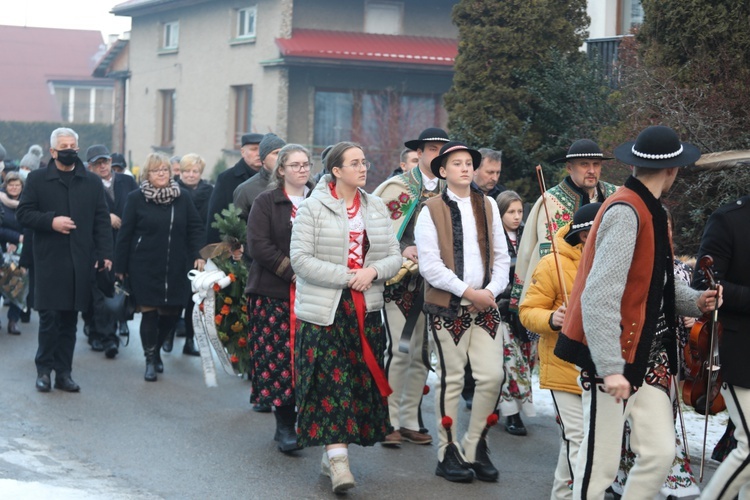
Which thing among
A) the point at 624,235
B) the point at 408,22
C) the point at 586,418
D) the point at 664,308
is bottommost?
the point at 586,418

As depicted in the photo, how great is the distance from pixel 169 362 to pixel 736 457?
6.87 meters

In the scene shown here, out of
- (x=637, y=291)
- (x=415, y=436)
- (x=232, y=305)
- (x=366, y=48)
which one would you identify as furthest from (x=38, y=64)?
(x=637, y=291)

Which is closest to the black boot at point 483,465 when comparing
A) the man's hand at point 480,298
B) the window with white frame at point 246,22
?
the man's hand at point 480,298

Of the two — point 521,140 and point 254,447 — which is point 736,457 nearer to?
point 254,447

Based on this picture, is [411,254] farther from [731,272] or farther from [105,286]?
[105,286]

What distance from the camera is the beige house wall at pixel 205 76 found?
31609 mm

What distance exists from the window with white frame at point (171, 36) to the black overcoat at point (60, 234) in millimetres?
27498

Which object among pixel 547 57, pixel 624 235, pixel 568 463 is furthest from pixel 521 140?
pixel 624 235

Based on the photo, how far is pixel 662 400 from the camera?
521cm

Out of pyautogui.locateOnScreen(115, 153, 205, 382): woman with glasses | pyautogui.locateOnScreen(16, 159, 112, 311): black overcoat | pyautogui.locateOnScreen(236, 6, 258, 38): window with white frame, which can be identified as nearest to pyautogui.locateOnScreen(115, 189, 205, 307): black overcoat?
pyautogui.locateOnScreen(115, 153, 205, 382): woman with glasses

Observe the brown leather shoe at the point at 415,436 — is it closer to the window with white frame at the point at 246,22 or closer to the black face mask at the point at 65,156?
the black face mask at the point at 65,156

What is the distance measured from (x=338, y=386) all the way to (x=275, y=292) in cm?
122

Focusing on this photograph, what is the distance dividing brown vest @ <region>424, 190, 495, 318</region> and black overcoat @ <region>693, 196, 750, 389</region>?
165 centimetres

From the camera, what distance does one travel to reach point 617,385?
16.0 feet
